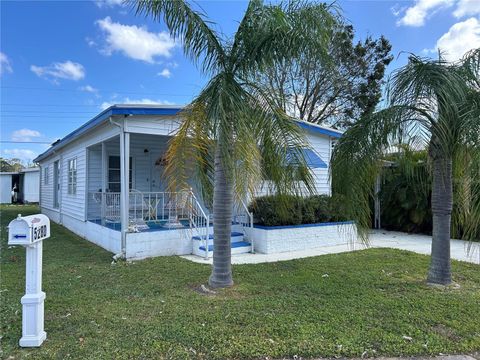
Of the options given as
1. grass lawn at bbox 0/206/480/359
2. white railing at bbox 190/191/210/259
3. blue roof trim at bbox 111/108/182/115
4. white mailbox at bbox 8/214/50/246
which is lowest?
grass lawn at bbox 0/206/480/359

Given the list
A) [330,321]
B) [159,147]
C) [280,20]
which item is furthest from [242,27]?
[159,147]

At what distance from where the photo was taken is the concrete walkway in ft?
26.3

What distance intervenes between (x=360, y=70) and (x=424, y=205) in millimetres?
12116

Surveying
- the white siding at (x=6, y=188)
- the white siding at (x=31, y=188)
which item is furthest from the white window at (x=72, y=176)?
the white siding at (x=6, y=188)

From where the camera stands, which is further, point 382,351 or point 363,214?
point 363,214

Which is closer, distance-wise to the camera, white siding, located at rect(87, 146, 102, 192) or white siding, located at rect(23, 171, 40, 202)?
white siding, located at rect(87, 146, 102, 192)

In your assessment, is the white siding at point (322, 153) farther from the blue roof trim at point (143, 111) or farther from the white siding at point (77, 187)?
the white siding at point (77, 187)

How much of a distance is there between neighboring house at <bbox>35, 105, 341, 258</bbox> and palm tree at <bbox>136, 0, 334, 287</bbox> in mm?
542

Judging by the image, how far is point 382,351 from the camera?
3.55m

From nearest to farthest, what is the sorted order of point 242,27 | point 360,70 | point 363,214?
point 242,27 → point 363,214 → point 360,70

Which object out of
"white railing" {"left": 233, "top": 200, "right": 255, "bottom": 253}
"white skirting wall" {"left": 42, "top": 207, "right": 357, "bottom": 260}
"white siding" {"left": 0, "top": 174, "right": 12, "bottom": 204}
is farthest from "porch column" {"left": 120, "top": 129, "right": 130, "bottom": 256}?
"white siding" {"left": 0, "top": 174, "right": 12, "bottom": 204}

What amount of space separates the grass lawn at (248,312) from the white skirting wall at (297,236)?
1679 mm

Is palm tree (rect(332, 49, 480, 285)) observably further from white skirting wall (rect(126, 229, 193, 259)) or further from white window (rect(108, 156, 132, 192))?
white window (rect(108, 156, 132, 192))

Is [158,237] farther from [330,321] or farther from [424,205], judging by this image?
[424,205]
